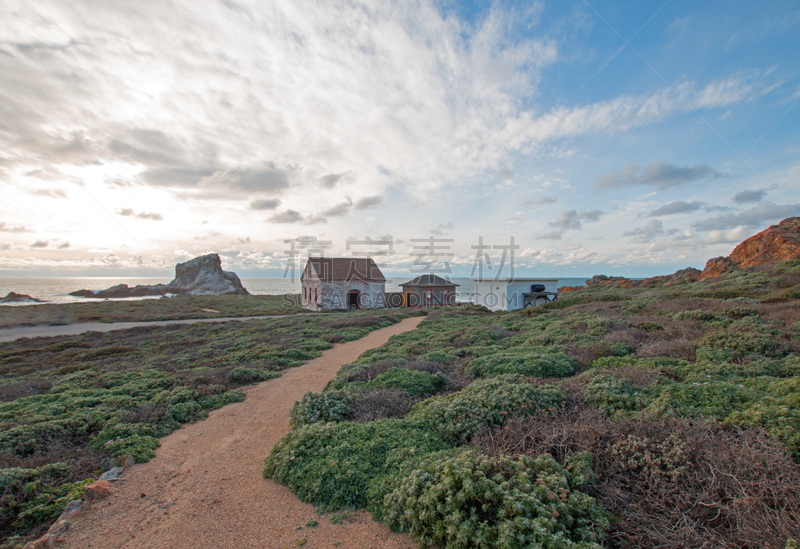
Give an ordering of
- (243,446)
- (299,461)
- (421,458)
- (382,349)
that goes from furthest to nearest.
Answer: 1. (382,349)
2. (243,446)
3. (299,461)
4. (421,458)

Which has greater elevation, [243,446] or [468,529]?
[468,529]

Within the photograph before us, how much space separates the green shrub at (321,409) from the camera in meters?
5.73

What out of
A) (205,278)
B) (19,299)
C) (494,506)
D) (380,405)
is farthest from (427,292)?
(19,299)

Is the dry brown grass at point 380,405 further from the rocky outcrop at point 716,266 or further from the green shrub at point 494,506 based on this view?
the rocky outcrop at point 716,266

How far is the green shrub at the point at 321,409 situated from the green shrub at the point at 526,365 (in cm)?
297

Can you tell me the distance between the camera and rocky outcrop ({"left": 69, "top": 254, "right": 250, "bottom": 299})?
66.9m

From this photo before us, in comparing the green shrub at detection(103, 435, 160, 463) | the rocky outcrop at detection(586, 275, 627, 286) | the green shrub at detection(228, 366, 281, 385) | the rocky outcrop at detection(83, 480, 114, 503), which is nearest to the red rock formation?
the rocky outcrop at detection(586, 275, 627, 286)

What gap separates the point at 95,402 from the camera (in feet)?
23.5

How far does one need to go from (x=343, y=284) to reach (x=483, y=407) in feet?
97.8

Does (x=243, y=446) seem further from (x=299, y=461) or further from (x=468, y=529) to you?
(x=468, y=529)

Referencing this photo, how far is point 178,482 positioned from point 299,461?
1701 millimetres

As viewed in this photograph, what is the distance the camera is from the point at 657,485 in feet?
10.2

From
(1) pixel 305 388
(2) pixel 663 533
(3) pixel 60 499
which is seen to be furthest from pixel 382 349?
(2) pixel 663 533

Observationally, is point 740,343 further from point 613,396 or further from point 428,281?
point 428,281
